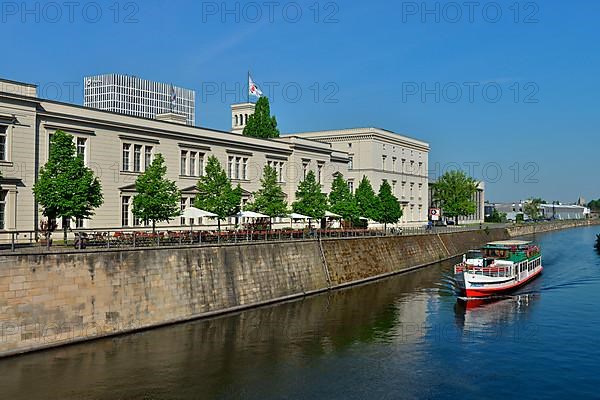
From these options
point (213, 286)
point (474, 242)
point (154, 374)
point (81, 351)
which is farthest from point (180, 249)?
point (474, 242)

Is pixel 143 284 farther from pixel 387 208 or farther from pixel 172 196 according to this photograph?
pixel 387 208

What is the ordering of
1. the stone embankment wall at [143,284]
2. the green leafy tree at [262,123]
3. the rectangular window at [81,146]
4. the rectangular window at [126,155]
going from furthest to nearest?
1. the green leafy tree at [262,123]
2. the rectangular window at [126,155]
3. the rectangular window at [81,146]
4. the stone embankment wall at [143,284]

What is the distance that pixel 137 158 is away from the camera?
174 ft

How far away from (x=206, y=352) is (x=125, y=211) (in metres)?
24.2

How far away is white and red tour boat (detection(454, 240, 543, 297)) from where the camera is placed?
48.2 meters

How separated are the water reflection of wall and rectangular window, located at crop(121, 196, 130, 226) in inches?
630

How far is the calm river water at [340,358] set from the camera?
25.0 m

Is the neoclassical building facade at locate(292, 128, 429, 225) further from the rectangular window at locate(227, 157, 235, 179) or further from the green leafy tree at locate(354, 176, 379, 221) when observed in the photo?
the rectangular window at locate(227, 157, 235, 179)

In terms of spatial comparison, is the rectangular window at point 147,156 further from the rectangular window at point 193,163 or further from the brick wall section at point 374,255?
the brick wall section at point 374,255

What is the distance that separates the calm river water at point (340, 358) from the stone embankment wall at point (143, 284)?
1.16m

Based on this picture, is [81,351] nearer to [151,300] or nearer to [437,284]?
[151,300]

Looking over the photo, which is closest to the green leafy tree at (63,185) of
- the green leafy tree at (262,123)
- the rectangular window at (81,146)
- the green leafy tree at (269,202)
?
the rectangular window at (81,146)

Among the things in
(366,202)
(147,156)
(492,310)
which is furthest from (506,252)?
(147,156)

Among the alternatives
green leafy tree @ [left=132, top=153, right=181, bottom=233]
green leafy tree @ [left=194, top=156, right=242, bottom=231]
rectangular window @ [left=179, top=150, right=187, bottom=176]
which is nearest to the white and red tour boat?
green leafy tree @ [left=194, top=156, right=242, bottom=231]
